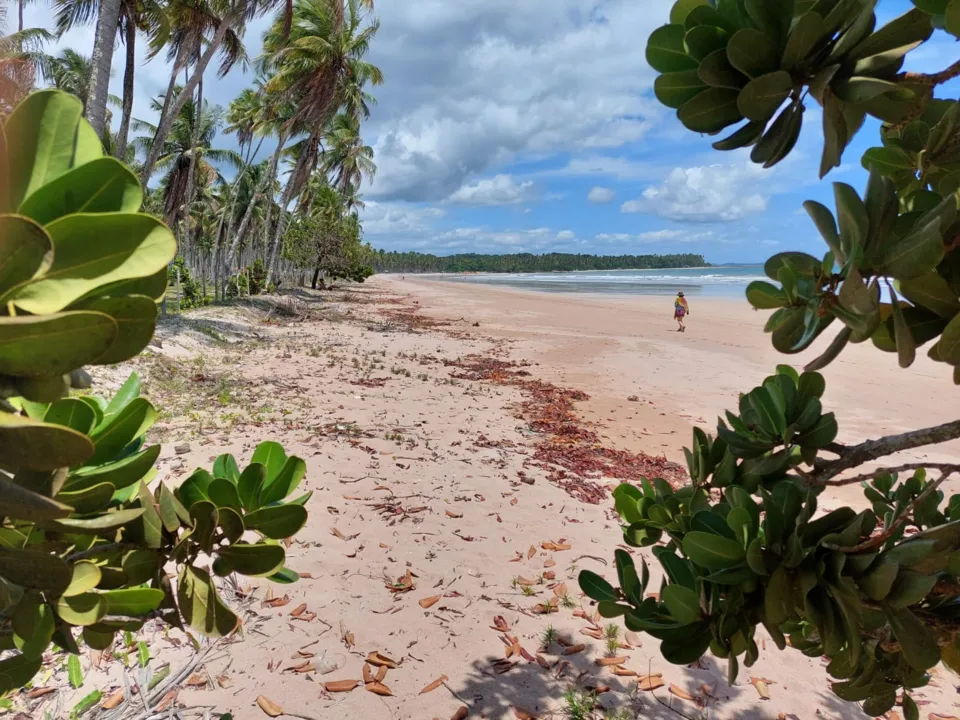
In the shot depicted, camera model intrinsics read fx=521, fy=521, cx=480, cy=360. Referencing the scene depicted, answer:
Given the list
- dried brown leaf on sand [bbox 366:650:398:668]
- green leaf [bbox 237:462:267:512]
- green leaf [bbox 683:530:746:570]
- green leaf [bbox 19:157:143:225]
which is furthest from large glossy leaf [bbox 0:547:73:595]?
dried brown leaf on sand [bbox 366:650:398:668]

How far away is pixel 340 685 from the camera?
2191mm

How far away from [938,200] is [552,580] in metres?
2.81

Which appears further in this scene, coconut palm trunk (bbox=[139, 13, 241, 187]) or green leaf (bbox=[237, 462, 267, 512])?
coconut palm trunk (bbox=[139, 13, 241, 187])

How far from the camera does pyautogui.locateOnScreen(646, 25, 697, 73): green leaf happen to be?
83 cm

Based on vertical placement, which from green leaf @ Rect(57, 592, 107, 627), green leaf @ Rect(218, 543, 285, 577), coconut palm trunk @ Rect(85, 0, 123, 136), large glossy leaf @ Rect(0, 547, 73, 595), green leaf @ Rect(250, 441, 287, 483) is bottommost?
green leaf @ Rect(218, 543, 285, 577)

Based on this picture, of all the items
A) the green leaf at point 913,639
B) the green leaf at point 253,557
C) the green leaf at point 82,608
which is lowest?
the green leaf at point 913,639

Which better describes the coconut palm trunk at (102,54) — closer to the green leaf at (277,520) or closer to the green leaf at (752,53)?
the green leaf at (277,520)

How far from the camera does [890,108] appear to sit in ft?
2.45

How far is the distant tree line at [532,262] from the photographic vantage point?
380 ft

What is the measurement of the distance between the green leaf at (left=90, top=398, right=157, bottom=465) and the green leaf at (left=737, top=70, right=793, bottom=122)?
944 mm

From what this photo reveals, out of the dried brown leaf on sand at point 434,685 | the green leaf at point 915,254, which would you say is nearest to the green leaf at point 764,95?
the green leaf at point 915,254

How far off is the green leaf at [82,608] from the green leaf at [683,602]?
0.80 m

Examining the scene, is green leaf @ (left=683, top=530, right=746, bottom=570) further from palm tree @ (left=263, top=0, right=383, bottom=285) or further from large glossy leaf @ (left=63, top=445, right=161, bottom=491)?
palm tree @ (left=263, top=0, right=383, bottom=285)

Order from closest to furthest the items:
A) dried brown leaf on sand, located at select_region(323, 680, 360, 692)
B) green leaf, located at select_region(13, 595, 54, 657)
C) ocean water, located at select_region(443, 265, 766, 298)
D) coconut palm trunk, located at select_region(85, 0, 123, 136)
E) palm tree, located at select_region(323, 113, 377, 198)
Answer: green leaf, located at select_region(13, 595, 54, 657)
dried brown leaf on sand, located at select_region(323, 680, 360, 692)
coconut palm trunk, located at select_region(85, 0, 123, 136)
palm tree, located at select_region(323, 113, 377, 198)
ocean water, located at select_region(443, 265, 766, 298)
